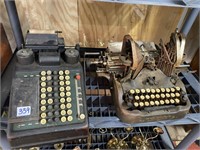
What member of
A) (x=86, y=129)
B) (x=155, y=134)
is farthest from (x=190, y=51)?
(x=86, y=129)

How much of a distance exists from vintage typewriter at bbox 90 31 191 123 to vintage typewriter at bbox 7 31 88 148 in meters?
0.15

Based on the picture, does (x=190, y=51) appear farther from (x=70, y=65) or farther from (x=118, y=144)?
(x=70, y=65)

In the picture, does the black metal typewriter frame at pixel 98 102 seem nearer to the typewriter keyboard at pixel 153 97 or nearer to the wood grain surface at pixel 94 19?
the typewriter keyboard at pixel 153 97

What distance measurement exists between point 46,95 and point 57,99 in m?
0.05

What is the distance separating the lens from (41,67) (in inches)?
33.4

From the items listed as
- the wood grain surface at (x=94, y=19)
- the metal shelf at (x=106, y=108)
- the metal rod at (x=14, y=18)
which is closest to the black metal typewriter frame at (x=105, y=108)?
the metal shelf at (x=106, y=108)

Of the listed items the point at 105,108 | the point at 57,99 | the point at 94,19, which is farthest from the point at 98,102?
the point at 94,19

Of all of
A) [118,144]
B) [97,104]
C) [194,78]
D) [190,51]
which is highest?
[190,51]

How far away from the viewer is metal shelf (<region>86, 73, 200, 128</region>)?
34.6 inches

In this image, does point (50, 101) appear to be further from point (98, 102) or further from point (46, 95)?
point (98, 102)

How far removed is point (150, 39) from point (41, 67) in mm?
773

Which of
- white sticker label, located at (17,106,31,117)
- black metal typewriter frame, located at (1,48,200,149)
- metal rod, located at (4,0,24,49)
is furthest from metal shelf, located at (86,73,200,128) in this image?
metal rod, located at (4,0,24,49)

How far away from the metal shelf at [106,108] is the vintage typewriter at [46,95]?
123mm

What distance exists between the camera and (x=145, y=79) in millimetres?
929
